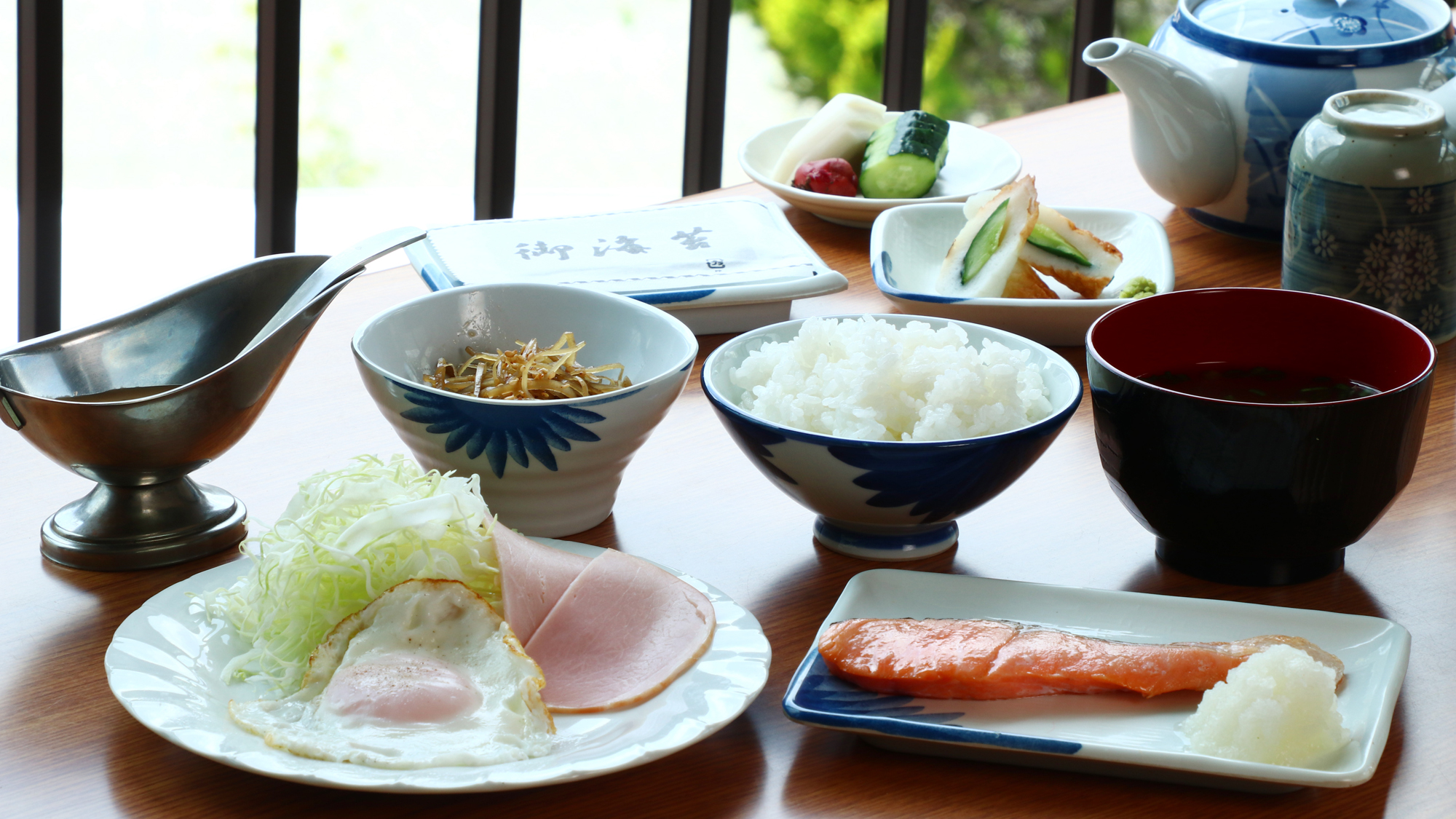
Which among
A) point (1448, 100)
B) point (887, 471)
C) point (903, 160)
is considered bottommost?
point (887, 471)

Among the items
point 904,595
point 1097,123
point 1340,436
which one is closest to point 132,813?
point 904,595

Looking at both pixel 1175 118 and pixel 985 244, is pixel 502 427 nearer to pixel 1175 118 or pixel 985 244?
pixel 985 244

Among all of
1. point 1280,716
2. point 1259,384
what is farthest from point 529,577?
point 1259,384

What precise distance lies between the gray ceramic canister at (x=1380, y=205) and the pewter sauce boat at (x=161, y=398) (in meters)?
0.94

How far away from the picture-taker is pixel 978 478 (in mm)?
928

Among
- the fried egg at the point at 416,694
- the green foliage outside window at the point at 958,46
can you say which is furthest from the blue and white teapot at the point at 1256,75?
the green foliage outside window at the point at 958,46

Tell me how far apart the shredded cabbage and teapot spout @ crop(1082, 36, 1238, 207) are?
3.38 feet

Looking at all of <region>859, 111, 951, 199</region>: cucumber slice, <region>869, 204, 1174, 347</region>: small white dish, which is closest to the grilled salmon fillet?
<region>869, 204, 1174, 347</region>: small white dish

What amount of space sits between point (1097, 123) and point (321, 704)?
1.87 metres

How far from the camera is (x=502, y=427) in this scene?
95cm

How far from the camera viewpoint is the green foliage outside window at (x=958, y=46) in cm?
722

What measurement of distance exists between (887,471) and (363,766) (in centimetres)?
40

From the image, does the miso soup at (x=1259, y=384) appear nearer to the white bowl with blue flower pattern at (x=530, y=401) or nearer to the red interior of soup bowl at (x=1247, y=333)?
the red interior of soup bowl at (x=1247, y=333)

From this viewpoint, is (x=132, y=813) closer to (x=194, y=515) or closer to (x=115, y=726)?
(x=115, y=726)
